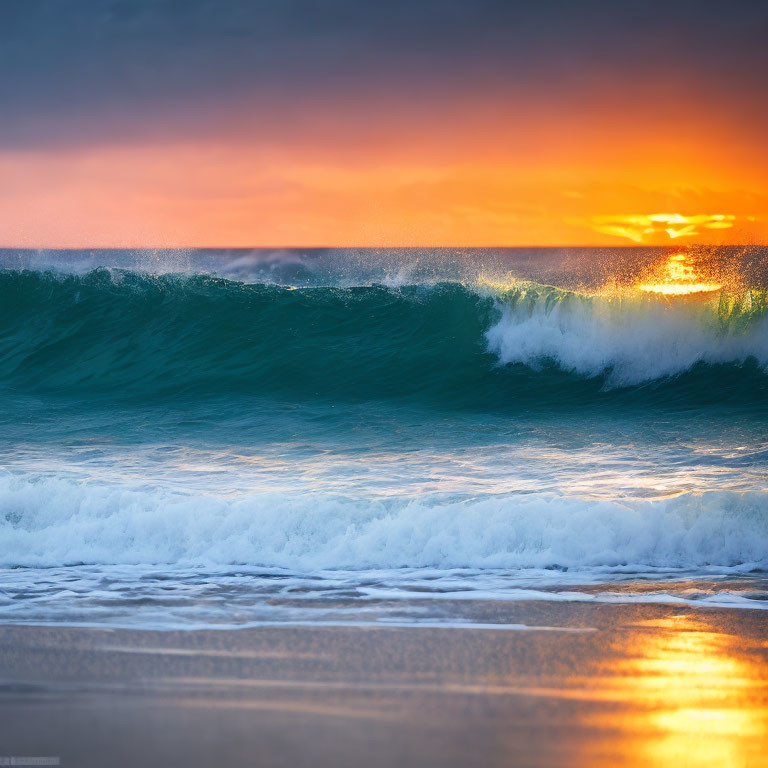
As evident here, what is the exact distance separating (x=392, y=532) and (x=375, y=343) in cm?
820

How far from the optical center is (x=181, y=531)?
→ 20.3 feet

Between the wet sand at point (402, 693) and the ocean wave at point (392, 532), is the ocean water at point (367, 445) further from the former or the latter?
the wet sand at point (402, 693)

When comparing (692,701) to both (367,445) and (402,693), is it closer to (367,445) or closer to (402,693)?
(402,693)

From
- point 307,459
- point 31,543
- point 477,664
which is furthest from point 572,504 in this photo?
point 31,543

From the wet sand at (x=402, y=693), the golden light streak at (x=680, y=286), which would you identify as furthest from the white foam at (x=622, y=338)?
the wet sand at (x=402, y=693)

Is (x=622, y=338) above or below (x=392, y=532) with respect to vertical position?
above

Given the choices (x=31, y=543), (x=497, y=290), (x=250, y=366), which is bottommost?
(x=31, y=543)

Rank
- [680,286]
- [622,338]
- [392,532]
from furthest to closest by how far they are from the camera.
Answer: [680,286] → [622,338] → [392,532]

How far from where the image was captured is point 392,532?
6055 millimetres

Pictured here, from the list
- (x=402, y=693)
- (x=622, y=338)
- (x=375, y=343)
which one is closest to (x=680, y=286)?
(x=622, y=338)

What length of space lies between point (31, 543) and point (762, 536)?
204 inches

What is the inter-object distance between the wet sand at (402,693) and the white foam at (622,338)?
839 cm

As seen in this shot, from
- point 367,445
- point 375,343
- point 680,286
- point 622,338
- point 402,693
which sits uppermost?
point 680,286

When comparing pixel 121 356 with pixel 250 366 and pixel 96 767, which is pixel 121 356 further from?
pixel 96 767
